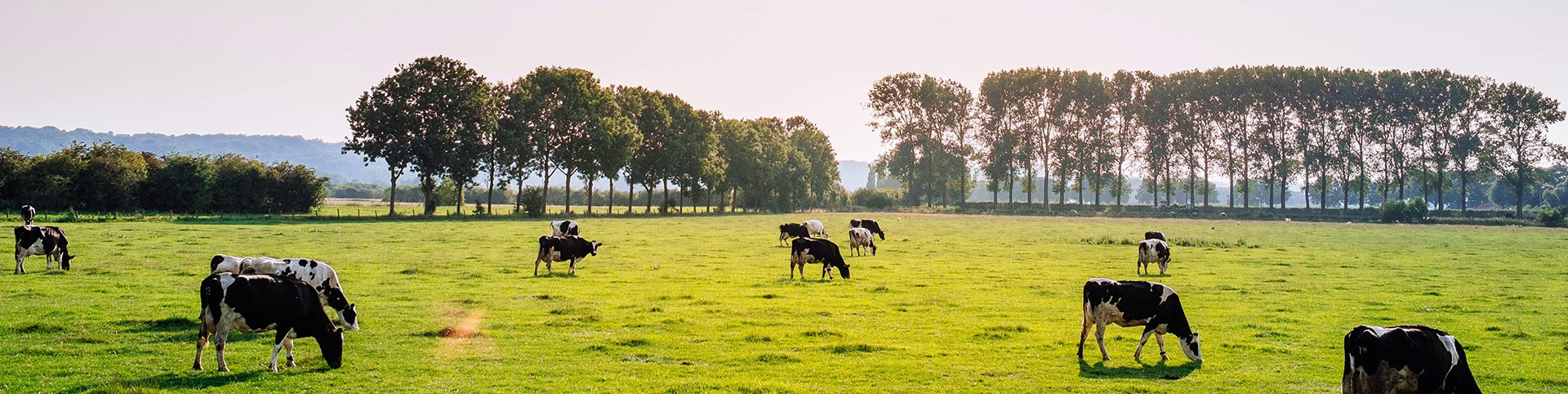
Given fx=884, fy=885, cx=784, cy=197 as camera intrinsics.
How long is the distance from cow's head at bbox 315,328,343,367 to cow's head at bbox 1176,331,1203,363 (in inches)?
511

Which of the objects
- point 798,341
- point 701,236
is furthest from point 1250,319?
point 701,236

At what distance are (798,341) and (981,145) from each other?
109801 millimetres

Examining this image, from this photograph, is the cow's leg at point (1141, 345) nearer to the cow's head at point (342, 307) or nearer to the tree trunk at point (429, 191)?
A: the cow's head at point (342, 307)

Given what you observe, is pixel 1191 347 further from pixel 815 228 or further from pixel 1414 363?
pixel 815 228

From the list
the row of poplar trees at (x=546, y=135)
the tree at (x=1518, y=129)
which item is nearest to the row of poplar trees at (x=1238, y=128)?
the tree at (x=1518, y=129)

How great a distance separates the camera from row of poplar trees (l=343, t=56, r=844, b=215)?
7038cm

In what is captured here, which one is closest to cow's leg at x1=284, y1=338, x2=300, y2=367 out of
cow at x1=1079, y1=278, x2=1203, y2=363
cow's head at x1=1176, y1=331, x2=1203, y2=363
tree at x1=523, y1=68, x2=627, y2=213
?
cow at x1=1079, y1=278, x2=1203, y2=363

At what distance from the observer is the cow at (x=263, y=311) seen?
12148 mm

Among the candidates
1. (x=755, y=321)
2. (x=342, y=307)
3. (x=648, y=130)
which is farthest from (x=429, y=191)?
(x=342, y=307)

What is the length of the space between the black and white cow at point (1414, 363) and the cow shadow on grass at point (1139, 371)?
12.9 ft

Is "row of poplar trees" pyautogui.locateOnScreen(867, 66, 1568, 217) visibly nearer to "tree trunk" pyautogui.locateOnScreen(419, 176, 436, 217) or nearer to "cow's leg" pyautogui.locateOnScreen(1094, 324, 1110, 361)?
"tree trunk" pyautogui.locateOnScreen(419, 176, 436, 217)

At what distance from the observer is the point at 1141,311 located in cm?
1423

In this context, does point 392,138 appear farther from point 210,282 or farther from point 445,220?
point 210,282

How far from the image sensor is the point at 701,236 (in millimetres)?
50688
